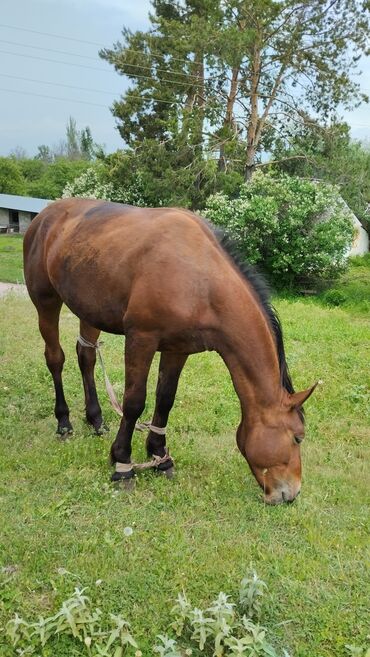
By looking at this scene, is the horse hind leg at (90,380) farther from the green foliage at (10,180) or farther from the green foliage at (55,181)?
the green foliage at (10,180)

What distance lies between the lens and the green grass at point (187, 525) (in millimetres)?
2520

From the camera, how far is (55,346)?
438 cm

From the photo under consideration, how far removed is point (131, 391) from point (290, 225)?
9820 mm

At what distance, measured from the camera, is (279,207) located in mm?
12797

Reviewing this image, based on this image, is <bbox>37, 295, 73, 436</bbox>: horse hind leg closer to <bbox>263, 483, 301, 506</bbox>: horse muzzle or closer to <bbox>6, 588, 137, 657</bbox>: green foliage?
<bbox>263, 483, 301, 506</bbox>: horse muzzle

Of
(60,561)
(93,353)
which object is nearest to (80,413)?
(93,353)

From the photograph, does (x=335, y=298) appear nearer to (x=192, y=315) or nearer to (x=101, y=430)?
(x=101, y=430)

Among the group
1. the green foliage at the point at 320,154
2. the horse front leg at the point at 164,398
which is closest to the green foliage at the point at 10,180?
the green foliage at the point at 320,154

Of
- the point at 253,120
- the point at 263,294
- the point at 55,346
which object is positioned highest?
the point at 253,120

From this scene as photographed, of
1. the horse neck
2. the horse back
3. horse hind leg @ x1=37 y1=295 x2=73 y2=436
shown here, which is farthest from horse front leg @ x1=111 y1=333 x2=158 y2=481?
horse hind leg @ x1=37 y1=295 x2=73 y2=436

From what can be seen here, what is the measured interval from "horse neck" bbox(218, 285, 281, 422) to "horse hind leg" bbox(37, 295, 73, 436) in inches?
70.4

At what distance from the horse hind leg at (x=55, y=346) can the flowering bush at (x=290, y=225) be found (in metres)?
8.56

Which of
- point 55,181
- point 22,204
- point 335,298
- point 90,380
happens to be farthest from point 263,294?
point 55,181

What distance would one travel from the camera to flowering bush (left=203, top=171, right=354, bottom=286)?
40.5 ft
